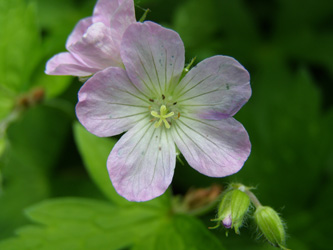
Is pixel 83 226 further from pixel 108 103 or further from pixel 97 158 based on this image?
pixel 108 103

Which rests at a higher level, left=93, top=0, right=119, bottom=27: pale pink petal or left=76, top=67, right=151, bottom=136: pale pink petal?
left=93, top=0, right=119, bottom=27: pale pink petal

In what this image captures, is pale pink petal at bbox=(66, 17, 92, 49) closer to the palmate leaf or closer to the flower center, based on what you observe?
the flower center

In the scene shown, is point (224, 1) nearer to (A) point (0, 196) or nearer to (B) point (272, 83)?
(B) point (272, 83)

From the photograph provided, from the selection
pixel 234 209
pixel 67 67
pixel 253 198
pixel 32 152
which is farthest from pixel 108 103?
pixel 32 152

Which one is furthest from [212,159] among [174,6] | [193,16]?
[174,6]

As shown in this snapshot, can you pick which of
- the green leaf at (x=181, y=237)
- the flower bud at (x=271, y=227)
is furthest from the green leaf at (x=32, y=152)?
the flower bud at (x=271, y=227)

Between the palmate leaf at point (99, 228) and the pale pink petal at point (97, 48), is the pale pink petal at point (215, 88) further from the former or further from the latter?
the palmate leaf at point (99, 228)

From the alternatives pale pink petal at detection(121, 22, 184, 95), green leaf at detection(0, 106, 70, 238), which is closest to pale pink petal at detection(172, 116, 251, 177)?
pale pink petal at detection(121, 22, 184, 95)
